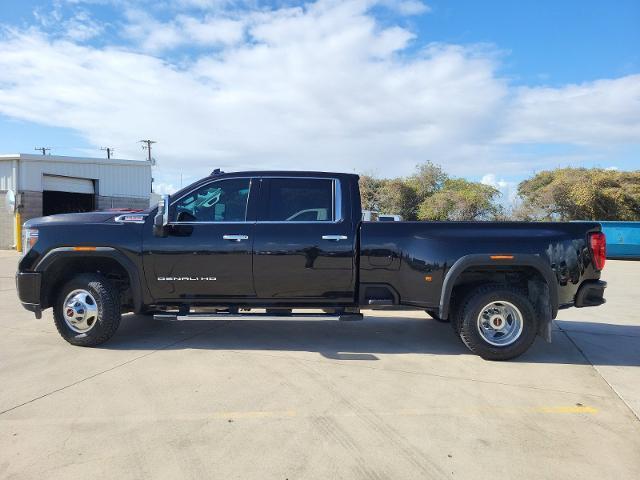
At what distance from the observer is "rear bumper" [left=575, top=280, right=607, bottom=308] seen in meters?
5.30

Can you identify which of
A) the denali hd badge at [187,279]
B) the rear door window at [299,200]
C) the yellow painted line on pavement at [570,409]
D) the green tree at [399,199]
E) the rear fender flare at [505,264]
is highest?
the green tree at [399,199]

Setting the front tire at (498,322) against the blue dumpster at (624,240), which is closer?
the front tire at (498,322)

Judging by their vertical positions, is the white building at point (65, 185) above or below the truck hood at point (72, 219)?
above

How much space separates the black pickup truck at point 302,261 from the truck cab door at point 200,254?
1 centimetres

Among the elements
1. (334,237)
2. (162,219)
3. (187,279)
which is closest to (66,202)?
(162,219)

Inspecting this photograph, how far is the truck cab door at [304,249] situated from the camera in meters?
5.34

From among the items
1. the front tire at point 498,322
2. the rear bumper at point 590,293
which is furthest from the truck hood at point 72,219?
the rear bumper at point 590,293

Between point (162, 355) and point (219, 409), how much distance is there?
5.52ft

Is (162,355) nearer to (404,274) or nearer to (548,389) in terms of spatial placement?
(404,274)

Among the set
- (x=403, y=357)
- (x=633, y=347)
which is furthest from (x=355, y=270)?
(x=633, y=347)

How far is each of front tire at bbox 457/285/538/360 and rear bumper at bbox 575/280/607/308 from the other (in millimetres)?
543

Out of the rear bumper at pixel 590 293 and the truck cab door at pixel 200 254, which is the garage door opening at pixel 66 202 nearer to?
the truck cab door at pixel 200 254

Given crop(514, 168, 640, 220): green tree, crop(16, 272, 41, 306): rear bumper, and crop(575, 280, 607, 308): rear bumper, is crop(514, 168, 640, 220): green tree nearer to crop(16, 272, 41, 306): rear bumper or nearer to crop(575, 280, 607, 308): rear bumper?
crop(575, 280, 607, 308): rear bumper

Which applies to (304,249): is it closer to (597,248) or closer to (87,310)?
(87,310)
